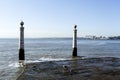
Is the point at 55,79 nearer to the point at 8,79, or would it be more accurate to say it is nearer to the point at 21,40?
the point at 8,79

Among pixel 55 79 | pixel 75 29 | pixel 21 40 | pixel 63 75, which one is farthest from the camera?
pixel 75 29

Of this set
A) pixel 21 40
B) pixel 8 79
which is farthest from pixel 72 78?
pixel 21 40

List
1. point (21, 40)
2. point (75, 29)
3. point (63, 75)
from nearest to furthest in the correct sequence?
1. point (63, 75)
2. point (21, 40)
3. point (75, 29)

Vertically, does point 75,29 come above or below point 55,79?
above

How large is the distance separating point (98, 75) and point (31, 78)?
4.22 metres

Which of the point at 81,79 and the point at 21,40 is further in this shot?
the point at 21,40

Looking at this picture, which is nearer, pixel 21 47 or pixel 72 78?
pixel 72 78

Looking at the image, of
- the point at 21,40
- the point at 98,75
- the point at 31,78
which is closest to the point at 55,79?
the point at 31,78

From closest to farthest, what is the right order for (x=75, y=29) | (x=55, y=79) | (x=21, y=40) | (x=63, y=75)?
(x=55, y=79) → (x=63, y=75) → (x=21, y=40) → (x=75, y=29)

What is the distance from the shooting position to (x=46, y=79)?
14.9 m

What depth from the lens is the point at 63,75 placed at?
16.1 m

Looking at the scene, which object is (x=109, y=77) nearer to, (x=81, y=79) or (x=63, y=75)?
(x=81, y=79)

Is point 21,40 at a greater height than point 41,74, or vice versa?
point 21,40

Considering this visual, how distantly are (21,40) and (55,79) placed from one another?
1130cm
